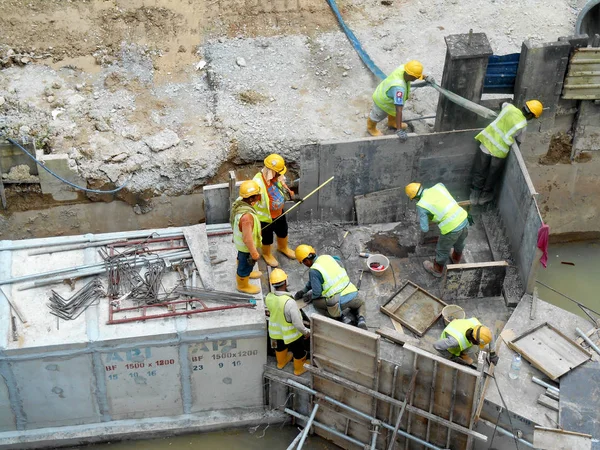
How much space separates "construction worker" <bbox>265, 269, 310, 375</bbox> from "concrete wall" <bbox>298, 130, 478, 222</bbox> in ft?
9.04

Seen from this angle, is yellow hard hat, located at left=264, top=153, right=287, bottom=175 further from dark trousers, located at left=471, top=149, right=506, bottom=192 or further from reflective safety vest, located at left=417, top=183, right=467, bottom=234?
dark trousers, located at left=471, top=149, right=506, bottom=192

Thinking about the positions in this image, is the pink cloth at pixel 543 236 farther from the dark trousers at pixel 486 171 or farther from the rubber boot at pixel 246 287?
the rubber boot at pixel 246 287

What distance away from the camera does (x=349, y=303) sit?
390 inches

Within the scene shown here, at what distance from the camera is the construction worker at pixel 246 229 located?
9.37 metres

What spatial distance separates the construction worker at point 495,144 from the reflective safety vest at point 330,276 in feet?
11.7

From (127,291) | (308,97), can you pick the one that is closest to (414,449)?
(127,291)

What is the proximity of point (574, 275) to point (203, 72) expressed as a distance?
7605mm

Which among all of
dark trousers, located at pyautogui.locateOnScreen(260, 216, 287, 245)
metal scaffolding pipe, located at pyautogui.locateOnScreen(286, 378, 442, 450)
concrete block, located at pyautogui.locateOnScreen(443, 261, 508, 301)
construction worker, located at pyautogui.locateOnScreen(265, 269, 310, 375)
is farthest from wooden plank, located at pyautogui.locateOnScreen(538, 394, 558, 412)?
dark trousers, located at pyautogui.locateOnScreen(260, 216, 287, 245)

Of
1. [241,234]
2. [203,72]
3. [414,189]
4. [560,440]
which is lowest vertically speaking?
[560,440]

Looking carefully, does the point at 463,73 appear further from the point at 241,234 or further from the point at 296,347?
the point at 296,347

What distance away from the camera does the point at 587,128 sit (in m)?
13.1

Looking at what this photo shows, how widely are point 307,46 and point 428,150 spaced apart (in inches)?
142

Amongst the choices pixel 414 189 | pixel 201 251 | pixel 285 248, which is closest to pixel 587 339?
pixel 414 189

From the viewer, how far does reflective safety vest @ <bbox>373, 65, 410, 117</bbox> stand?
11.7 m
